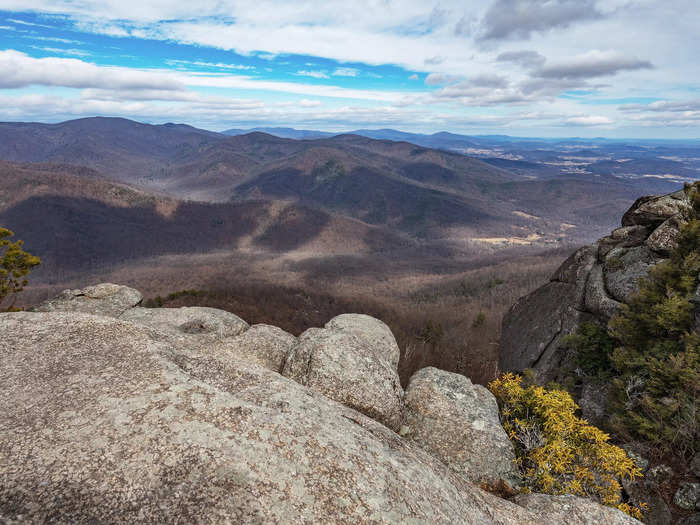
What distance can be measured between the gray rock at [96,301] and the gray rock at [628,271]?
38586 mm

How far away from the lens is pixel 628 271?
26703mm

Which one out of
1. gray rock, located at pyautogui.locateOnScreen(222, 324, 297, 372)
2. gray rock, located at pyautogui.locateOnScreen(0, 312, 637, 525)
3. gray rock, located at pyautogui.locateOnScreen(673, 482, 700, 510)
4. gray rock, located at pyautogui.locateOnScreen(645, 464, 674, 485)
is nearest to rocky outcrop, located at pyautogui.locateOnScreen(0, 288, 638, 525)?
gray rock, located at pyautogui.locateOnScreen(0, 312, 637, 525)

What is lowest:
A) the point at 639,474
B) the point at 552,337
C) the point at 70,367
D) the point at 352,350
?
the point at 552,337

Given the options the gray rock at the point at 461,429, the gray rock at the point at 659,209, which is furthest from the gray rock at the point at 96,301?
the gray rock at the point at 659,209

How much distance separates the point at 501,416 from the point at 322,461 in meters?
11.2

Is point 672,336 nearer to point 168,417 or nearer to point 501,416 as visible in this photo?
point 501,416

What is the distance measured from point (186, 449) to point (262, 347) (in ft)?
35.3

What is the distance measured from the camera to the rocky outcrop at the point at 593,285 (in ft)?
85.3

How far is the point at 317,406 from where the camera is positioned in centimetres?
1199

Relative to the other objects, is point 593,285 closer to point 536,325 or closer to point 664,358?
point 536,325

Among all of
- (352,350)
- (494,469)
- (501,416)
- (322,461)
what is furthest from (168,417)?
(501,416)

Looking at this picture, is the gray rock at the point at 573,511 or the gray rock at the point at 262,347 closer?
the gray rock at the point at 573,511

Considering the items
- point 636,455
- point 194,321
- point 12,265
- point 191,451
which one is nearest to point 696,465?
point 636,455

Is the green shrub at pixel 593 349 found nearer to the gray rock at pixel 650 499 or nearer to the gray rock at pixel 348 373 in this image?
the gray rock at pixel 650 499
